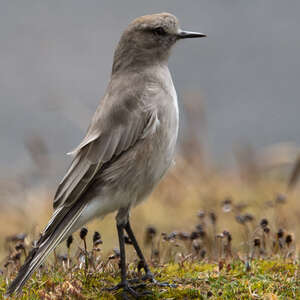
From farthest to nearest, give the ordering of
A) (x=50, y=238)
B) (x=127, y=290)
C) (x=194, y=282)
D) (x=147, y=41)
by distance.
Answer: (x=147, y=41) < (x=194, y=282) < (x=127, y=290) < (x=50, y=238)

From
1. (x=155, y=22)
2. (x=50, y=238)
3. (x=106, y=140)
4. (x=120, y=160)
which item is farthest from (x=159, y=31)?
(x=50, y=238)

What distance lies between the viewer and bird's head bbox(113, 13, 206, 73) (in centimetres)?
609

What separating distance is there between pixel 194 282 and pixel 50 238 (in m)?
1.35

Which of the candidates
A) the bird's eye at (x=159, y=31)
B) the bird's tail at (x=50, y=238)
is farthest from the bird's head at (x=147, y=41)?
the bird's tail at (x=50, y=238)

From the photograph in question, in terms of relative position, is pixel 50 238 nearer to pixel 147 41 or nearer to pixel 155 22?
pixel 147 41

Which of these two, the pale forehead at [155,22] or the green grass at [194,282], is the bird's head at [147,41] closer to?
the pale forehead at [155,22]

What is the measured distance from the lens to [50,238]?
5.34 metres

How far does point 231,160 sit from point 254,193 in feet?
8.38

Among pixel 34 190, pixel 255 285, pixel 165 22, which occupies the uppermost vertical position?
pixel 34 190

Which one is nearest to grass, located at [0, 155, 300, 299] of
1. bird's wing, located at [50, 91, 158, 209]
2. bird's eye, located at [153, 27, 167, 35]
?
bird's wing, located at [50, 91, 158, 209]

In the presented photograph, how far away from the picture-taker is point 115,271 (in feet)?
19.6

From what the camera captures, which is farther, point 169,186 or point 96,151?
point 169,186

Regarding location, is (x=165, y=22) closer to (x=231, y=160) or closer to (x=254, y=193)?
(x=254, y=193)

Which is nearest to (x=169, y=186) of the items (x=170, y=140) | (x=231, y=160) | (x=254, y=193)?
(x=254, y=193)
